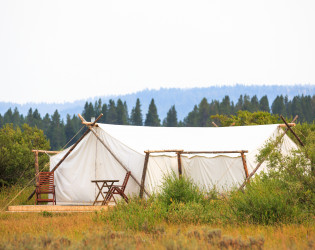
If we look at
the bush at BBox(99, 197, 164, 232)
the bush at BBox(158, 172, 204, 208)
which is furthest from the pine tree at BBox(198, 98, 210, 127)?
the bush at BBox(99, 197, 164, 232)

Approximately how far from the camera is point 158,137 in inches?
591

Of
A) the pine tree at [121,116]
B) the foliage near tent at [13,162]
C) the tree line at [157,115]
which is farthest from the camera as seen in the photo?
the pine tree at [121,116]

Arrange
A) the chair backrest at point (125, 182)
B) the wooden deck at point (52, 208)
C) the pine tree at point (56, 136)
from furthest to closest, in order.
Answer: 1. the pine tree at point (56, 136)
2. the chair backrest at point (125, 182)
3. the wooden deck at point (52, 208)

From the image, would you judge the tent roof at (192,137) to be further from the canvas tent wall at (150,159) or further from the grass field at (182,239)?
the grass field at (182,239)

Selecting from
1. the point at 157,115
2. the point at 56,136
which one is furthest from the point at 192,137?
the point at 157,115

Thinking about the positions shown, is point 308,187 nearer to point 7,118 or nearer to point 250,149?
point 250,149

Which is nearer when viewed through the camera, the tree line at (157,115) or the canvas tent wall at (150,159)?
the canvas tent wall at (150,159)

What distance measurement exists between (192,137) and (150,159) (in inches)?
118

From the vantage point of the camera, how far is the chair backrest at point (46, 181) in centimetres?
1398

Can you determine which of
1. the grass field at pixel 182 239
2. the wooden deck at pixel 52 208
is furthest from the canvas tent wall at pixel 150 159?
the grass field at pixel 182 239

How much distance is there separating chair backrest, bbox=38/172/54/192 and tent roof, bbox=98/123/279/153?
2.22 metres

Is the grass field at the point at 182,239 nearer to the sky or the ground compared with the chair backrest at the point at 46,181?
nearer to the sky

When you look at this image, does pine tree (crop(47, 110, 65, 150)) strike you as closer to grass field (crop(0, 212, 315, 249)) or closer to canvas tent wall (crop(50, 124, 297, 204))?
canvas tent wall (crop(50, 124, 297, 204))

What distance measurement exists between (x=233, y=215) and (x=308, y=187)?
4.65ft
